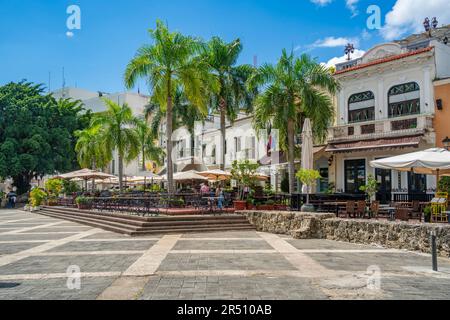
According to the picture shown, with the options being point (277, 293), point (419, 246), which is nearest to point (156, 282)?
point (277, 293)

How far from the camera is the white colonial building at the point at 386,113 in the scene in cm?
1983

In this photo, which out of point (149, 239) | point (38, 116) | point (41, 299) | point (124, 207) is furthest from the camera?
point (38, 116)

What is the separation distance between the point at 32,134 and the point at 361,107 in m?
30.0

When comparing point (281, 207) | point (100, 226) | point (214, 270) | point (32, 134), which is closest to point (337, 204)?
point (281, 207)

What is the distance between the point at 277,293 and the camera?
20.2 ft

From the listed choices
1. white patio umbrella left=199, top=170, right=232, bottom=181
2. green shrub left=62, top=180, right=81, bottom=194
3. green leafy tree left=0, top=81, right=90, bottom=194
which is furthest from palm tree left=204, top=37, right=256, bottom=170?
green leafy tree left=0, top=81, right=90, bottom=194

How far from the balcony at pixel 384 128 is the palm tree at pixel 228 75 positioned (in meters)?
6.24

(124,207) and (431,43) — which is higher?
(431,43)

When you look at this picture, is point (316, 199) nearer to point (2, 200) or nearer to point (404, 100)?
point (404, 100)

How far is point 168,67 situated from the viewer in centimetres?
1858

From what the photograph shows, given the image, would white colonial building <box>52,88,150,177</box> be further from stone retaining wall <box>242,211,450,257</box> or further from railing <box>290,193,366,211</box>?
stone retaining wall <box>242,211,450,257</box>

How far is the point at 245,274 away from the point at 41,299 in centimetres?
355
